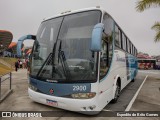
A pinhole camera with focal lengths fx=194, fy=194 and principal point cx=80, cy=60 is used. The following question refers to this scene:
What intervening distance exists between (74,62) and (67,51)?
1.43 feet

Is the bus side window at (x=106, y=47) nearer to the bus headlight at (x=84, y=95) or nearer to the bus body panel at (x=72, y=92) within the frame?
the bus body panel at (x=72, y=92)

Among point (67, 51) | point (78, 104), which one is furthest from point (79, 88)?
point (67, 51)

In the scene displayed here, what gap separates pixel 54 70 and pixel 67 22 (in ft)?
5.24

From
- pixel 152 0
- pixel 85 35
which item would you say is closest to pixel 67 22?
pixel 85 35

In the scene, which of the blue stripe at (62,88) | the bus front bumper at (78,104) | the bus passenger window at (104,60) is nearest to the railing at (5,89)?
the blue stripe at (62,88)

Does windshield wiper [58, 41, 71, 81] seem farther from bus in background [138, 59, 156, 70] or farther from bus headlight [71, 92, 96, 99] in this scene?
bus in background [138, 59, 156, 70]

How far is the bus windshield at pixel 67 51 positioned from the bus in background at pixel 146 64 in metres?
40.9

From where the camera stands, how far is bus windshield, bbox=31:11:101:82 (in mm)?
5320

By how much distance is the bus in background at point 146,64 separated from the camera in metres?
44.4

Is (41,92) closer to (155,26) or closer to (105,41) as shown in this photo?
(105,41)

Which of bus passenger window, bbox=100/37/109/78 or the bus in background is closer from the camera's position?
bus passenger window, bbox=100/37/109/78

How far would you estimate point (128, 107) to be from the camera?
269 inches

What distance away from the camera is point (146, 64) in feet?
146

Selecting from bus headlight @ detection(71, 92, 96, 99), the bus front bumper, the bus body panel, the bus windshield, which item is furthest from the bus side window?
the bus front bumper
